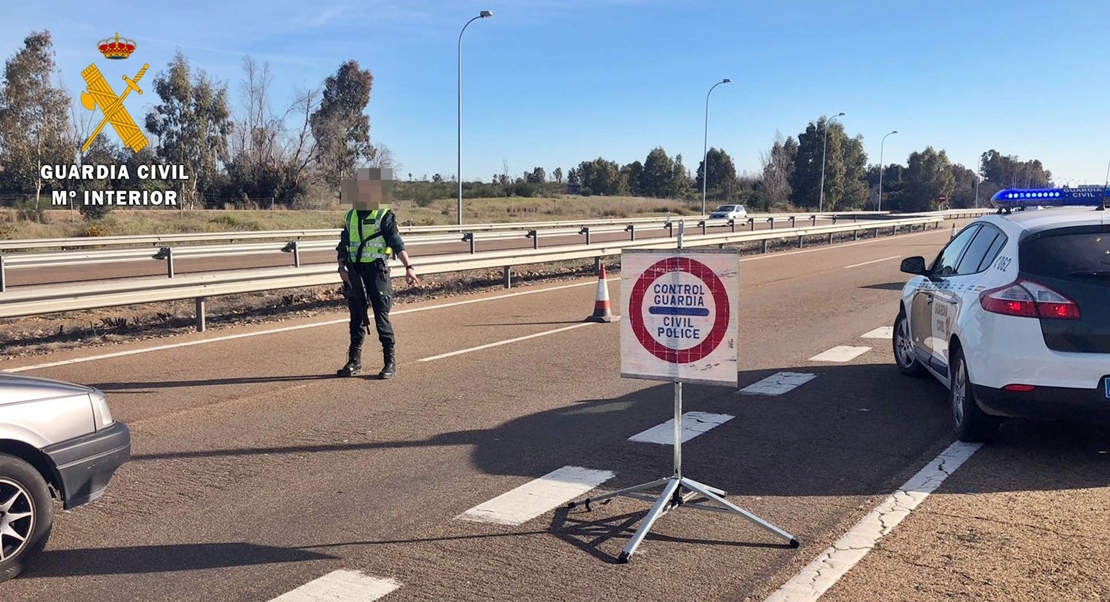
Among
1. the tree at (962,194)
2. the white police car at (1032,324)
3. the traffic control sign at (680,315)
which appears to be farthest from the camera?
the tree at (962,194)

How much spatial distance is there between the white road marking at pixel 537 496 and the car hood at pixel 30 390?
6.80ft

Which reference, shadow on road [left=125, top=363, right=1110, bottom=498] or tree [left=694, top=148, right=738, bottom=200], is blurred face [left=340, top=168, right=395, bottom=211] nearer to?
shadow on road [left=125, top=363, right=1110, bottom=498]

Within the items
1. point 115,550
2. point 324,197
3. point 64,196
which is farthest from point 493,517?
point 324,197

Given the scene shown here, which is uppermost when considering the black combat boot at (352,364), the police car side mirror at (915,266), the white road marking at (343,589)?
the police car side mirror at (915,266)

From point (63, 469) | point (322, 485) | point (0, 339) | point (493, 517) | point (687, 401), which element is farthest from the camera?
point (0, 339)

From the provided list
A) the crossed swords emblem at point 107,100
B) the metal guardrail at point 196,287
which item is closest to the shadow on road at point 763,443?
the metal guardrail at point 196,287

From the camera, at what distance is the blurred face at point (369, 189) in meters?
8.80

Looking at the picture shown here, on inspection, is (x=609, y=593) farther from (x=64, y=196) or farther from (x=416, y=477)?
(x=64, y=196)

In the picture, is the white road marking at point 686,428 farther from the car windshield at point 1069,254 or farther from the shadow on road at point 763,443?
the car windshield at point 1069,254

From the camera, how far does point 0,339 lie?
1134cm

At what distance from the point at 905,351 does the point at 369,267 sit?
204 inches

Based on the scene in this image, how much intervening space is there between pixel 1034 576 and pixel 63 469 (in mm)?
4549

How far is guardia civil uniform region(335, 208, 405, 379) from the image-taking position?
8.91m

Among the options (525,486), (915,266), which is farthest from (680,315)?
(915,266)
